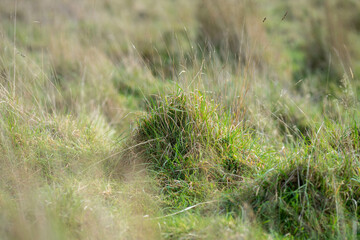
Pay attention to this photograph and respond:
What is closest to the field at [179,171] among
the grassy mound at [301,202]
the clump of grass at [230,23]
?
the grassy mound at [301,202]

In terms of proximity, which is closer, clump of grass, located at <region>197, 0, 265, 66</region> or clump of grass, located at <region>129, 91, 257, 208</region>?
clump of grass, located at <region>129, 91, 257, 208</region>

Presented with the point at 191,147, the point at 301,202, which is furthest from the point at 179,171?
the point at 301,202

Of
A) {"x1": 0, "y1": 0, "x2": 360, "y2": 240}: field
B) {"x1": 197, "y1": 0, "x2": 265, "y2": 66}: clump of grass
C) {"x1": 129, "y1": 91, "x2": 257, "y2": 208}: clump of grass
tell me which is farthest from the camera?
{"x1": 197, "y1": 0, "x2": 265, "y2": 66}: clump of grass

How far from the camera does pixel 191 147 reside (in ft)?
9.36

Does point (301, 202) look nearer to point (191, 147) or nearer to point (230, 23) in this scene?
point (191, 147)

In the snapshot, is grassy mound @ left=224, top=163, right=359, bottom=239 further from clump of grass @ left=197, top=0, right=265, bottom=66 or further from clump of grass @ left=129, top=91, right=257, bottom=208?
clump of grass @ left=197, top=0, right=265, bottom=66

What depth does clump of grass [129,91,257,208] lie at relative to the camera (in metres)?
2.74

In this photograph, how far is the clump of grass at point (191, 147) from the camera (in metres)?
2.74

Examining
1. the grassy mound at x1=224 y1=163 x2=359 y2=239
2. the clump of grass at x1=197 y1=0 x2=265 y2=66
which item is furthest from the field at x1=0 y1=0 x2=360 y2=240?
the clump of grass at x1=197 y1=0 x2=265 y2=66

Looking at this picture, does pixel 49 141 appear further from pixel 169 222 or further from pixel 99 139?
pixel 169 222

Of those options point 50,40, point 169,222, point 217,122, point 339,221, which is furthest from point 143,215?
point 50,40

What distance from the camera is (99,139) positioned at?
3375mm

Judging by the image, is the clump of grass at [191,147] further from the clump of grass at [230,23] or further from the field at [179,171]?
the clump of grass at [230,23]

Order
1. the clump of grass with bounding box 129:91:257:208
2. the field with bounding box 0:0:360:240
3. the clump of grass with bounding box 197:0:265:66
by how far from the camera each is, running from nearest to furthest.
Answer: the field with bounding box 0:0:360:240 → the clump of grass with bounding box 129:91:257:208 → the clump of grass with bounding box 197:0:265:66
